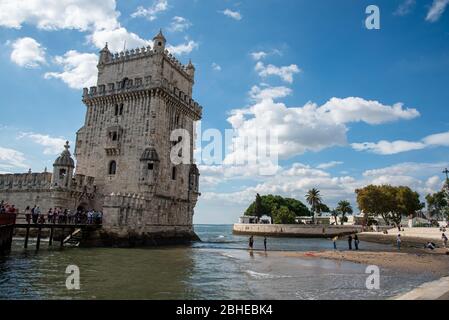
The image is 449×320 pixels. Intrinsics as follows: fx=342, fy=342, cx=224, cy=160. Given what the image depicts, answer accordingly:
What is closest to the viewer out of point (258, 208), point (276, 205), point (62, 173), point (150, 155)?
point (62, 173)

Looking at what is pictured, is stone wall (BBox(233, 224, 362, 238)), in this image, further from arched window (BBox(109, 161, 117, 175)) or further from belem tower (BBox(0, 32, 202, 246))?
arched window (BBox(109, 161, 117, 175))

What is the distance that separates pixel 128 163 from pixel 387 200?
6679cm

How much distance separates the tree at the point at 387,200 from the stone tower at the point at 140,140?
177 feet

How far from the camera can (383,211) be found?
278ft

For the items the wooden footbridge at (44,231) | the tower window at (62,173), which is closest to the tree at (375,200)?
the wooden footbridge at (44,231)

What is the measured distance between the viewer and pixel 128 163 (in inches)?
1583

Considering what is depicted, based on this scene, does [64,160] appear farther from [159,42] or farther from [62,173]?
[159,42]

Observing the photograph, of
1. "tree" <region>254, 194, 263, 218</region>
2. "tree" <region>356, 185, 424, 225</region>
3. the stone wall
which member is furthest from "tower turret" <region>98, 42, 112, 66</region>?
"tree" <region>254, 194, 263, 218</region>

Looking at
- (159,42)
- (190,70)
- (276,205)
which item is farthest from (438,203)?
(159,42)

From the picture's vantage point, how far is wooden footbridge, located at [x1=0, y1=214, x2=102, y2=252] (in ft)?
89.0

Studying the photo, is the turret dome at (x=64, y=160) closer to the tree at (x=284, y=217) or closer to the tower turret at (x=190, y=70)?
the tower turret at (x=190, y=70)
